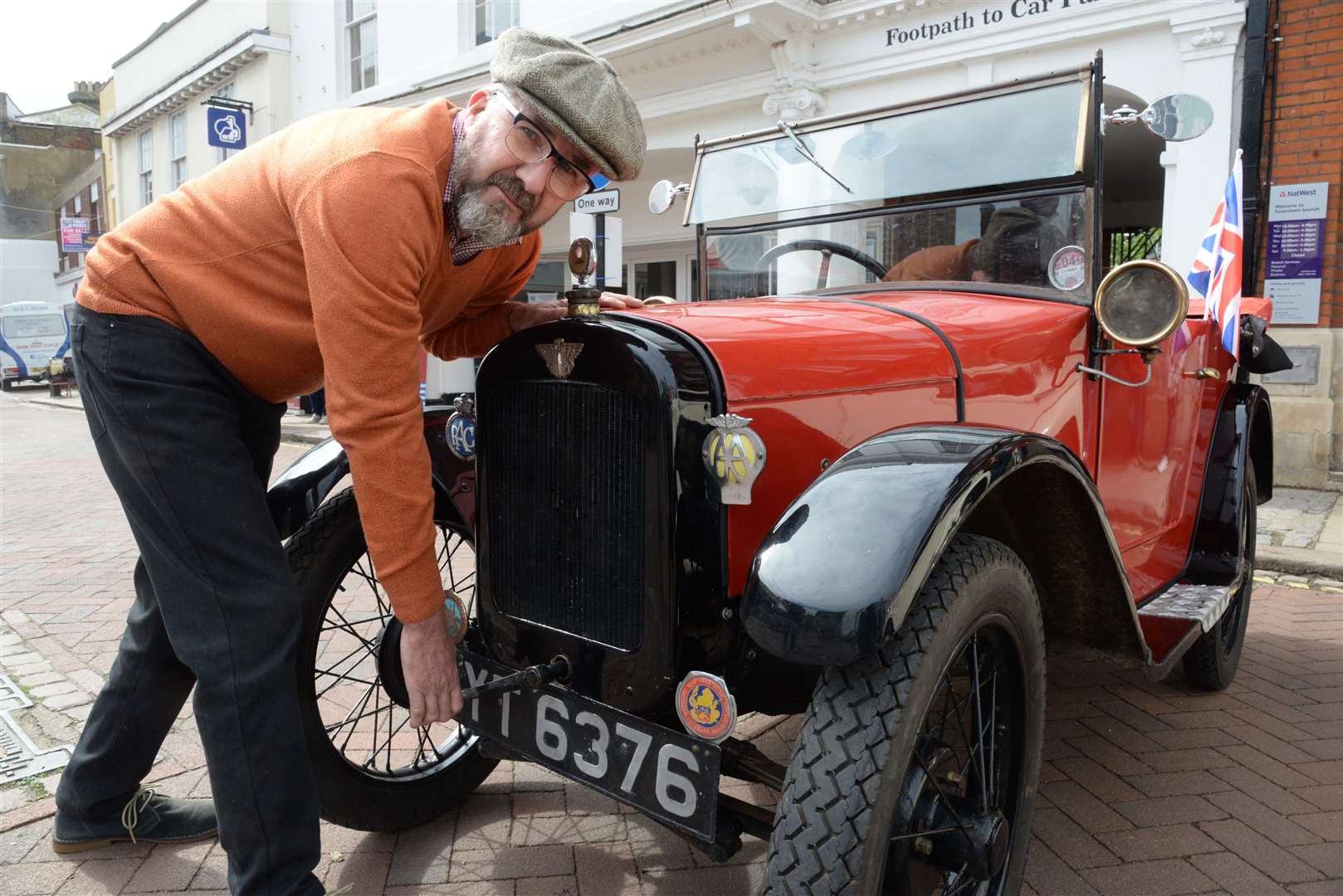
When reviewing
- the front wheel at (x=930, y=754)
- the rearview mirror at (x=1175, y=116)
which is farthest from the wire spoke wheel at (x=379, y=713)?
the rearview mirror at (x=1175, y=116)

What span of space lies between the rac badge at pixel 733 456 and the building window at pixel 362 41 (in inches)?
504

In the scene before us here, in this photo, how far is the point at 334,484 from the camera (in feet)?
7.62

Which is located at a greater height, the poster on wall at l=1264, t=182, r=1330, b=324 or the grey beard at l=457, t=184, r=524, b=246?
the poster on wall at l=1264, t=182, r=1330, b=324

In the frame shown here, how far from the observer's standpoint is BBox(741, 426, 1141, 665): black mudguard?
1.37m

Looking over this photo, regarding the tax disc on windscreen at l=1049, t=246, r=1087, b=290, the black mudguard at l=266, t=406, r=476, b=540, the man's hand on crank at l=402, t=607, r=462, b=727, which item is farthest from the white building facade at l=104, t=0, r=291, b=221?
the man's hand on crank at l=402, t=607, r=462, b=727

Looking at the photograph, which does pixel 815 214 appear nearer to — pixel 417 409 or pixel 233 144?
pixel 417 409

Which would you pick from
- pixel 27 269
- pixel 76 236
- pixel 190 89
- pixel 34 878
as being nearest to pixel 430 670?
pixel 34 878

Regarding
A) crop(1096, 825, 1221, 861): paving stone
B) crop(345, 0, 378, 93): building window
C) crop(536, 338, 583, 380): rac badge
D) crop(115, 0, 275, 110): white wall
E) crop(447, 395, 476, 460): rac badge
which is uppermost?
crop(115, 0, 275, 110): white wall

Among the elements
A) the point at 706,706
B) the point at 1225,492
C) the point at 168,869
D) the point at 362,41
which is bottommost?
the point at 168,869

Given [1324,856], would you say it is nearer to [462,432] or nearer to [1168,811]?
[1168,811]

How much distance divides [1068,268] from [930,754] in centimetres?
158

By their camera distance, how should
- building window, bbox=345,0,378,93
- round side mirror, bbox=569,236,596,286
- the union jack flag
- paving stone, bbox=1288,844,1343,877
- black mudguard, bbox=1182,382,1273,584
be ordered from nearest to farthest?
round side mirror, bbox=569,236,596,286 < paving stone, bbox=1288,844,1343,877 < black mudguard, bbox=1182,382,1273,584 < the union jack flag < building window, bbox=345,0,378,93

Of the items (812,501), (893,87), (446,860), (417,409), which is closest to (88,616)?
(446,860)

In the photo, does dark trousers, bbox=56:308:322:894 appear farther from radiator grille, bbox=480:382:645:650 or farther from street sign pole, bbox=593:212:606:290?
street sign pole, bbox=593:212:606:290
